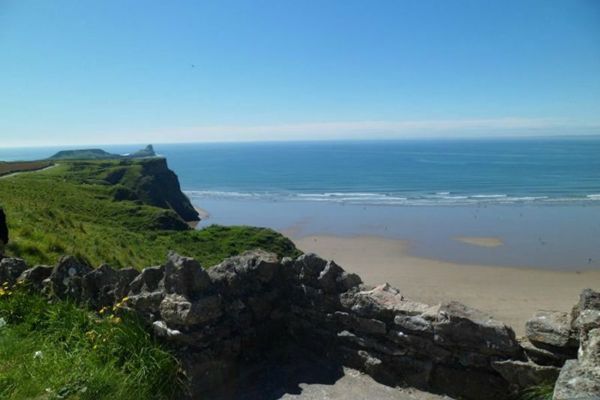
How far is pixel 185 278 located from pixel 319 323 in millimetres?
2263

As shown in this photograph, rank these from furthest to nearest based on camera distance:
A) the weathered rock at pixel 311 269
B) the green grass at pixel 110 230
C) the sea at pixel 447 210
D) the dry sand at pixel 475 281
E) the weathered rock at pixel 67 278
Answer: the sea at pixel 447 210, the dry sand at pixel 475 281, the green grass at pixel 110 230, the weathered rock at pixel 311 269, the weathered rock at pixel 67 278

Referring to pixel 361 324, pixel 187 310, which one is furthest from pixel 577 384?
pixel 187 310

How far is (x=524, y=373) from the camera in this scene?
5465mm

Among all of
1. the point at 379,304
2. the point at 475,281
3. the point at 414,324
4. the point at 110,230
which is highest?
the point at 379,304

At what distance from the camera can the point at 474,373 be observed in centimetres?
589

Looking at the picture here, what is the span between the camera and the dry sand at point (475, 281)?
26438 millimetres

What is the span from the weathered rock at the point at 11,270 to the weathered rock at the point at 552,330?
8.12m

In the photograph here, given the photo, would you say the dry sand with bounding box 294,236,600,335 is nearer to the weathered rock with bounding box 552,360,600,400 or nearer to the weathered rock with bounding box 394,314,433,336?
the weathered rock with bounding box 394,314,433,336

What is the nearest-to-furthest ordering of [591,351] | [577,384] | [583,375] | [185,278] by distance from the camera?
[577,384] → [583,375] → [591,351] → [185,278]

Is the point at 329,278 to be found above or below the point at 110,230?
above

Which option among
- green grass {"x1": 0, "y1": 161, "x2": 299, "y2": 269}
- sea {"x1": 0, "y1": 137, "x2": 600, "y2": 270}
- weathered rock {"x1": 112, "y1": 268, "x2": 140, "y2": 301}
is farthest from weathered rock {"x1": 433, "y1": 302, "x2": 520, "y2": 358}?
sea {"x1": 0, "y1": 137, "x2": 600, "y2": 270}

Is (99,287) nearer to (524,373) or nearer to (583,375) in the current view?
(524,373)

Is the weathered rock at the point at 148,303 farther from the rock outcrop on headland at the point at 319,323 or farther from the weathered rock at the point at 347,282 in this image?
the weathered rock at the point at 347,282

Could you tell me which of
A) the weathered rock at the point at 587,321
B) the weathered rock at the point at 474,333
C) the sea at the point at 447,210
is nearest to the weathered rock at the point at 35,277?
the weathered rock at the point at 474,333
